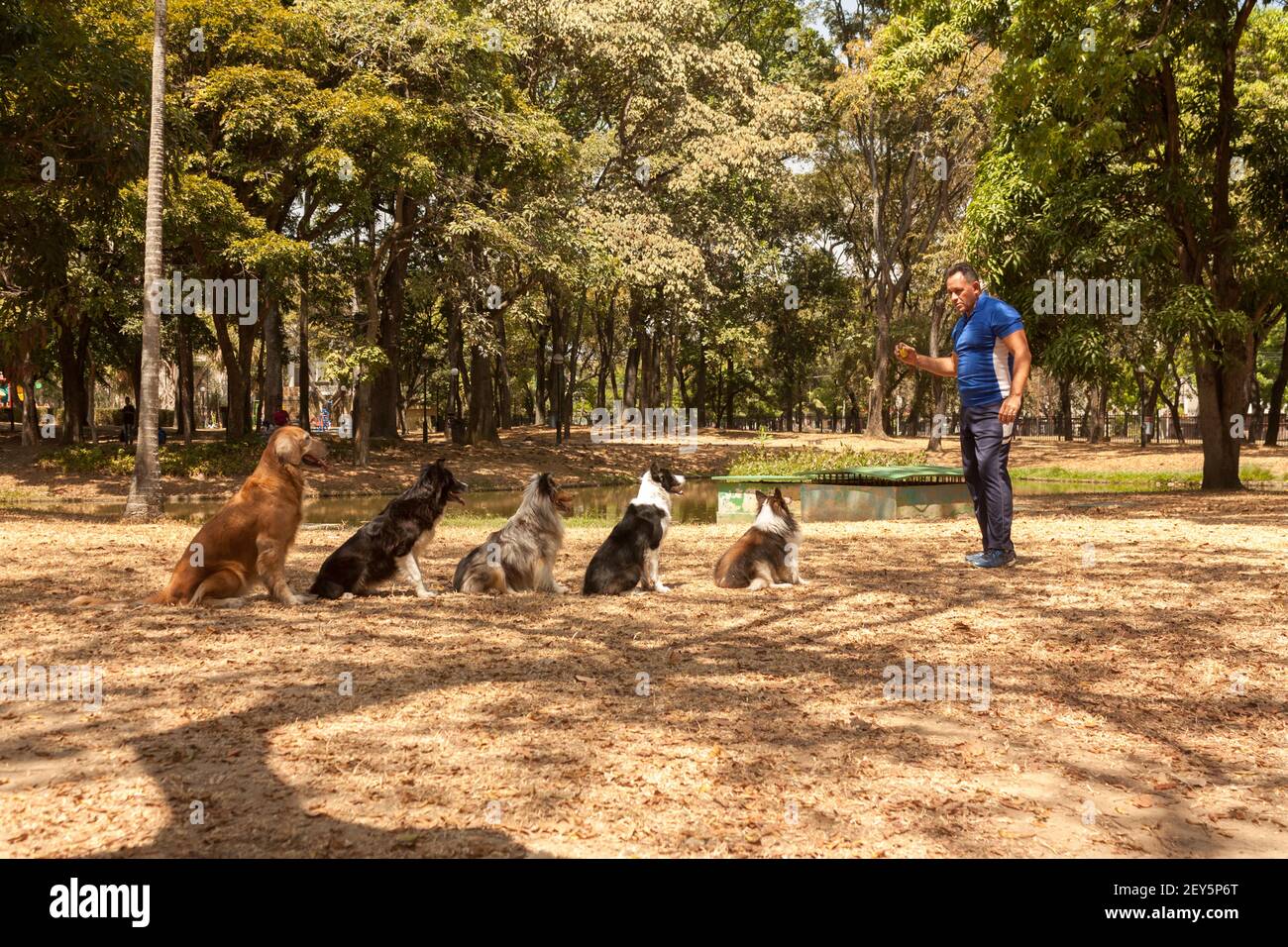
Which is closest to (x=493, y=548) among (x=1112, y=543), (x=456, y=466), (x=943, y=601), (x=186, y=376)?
(x=943, y=601)

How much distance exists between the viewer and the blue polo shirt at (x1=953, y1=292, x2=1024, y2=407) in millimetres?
8922

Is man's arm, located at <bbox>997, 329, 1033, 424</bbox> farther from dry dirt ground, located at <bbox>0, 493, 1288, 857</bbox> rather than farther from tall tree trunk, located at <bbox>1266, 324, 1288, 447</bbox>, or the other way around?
tall tree trunk, located at <bbox>1266, 324, 1288, 447</bbox>

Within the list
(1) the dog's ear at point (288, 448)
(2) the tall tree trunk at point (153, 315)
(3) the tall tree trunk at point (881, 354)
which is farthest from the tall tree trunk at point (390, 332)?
(1) the dog's ear at point (288, 448)

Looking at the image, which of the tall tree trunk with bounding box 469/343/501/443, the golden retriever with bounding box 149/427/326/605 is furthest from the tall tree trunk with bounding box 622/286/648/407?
the golden retriever with bounding box 149/427/326/605

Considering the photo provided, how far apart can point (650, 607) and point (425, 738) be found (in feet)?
11.9

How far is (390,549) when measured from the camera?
8367 mm

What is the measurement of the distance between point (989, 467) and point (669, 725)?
528cm

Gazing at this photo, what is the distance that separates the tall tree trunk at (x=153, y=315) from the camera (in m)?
16.1

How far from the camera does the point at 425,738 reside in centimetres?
470

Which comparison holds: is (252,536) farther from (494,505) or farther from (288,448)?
(494,505)

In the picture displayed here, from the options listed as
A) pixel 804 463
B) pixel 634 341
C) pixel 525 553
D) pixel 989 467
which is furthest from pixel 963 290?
pixel 634 341

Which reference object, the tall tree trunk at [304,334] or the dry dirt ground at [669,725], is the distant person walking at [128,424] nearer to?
the tall tree trunk at [304,334]

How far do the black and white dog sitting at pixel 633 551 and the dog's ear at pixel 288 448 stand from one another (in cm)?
272
